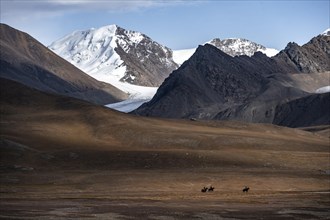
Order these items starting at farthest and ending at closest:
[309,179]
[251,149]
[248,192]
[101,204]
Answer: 1. [251,149]
2. [309,179]
3. [248,192]
4. [101,204]

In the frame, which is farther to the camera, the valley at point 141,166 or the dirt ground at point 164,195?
the valley at point 141,166

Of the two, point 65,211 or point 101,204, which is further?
point 101,204

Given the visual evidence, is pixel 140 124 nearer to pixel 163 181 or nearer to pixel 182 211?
pixel 163 181

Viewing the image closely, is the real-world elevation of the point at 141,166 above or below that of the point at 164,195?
above

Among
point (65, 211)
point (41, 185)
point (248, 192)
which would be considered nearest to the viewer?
point (65, 211)

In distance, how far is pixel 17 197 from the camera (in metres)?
56.9

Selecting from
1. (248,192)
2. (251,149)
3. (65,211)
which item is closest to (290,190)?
(248,192)

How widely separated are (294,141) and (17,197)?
85094 millimetres

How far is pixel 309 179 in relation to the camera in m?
79.7

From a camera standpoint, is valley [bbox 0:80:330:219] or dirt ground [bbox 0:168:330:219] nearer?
dirt ground [bbox 0:168:330:219]

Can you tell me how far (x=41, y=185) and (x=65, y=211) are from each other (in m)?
27.5

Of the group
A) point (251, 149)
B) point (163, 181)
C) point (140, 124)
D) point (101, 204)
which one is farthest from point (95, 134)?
point (101, 204)

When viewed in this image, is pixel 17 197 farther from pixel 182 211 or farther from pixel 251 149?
pixel 251 149

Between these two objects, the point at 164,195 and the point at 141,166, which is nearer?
the point at 164,195
